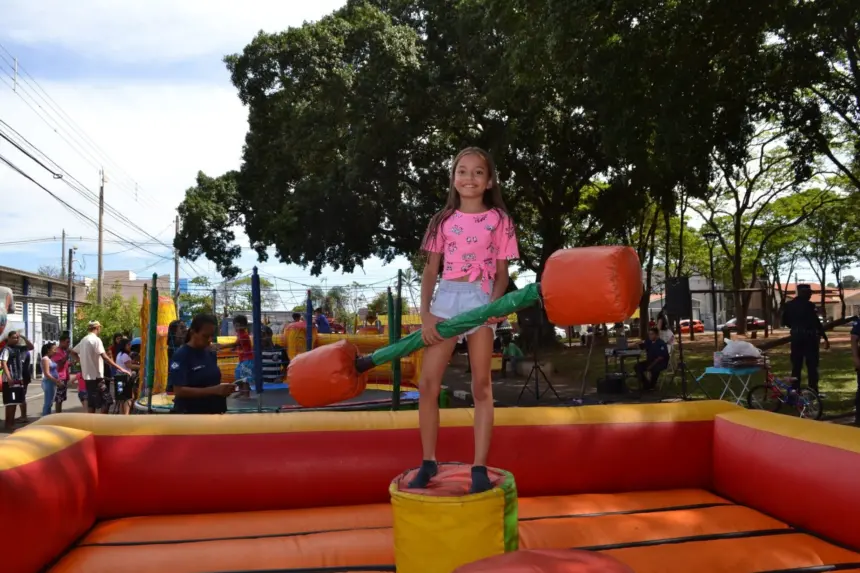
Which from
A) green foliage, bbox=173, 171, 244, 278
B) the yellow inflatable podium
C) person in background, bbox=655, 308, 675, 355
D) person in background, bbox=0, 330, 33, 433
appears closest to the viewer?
the yellow inflatable podium

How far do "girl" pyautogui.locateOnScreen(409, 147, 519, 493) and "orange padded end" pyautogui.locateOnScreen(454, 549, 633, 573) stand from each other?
4.54 feet

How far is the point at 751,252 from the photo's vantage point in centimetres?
4238

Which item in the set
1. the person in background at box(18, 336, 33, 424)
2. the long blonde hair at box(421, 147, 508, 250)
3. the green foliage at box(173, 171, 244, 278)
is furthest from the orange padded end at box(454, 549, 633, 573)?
the green foliage at box(173, 171, 244, 278)

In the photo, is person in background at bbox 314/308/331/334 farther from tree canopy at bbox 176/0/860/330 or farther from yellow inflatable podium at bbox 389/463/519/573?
yellow inflatable podium at bbox 389/463/519/573

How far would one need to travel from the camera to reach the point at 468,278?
121 inches

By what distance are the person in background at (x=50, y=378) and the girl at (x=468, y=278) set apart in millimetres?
9586

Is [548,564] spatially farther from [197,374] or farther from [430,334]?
[197,374]

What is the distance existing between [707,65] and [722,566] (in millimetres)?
9262

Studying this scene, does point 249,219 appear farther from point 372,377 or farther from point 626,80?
point 626,80

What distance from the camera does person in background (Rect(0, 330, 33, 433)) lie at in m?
10.5

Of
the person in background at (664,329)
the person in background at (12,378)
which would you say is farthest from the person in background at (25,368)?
the person in background at (664,329)

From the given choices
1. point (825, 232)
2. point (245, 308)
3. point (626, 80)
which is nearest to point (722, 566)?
point (626, 80)

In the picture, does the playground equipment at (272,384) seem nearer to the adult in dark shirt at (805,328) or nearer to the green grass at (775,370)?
the adult in dark shirt at (805,328)

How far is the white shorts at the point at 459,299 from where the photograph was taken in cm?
306
